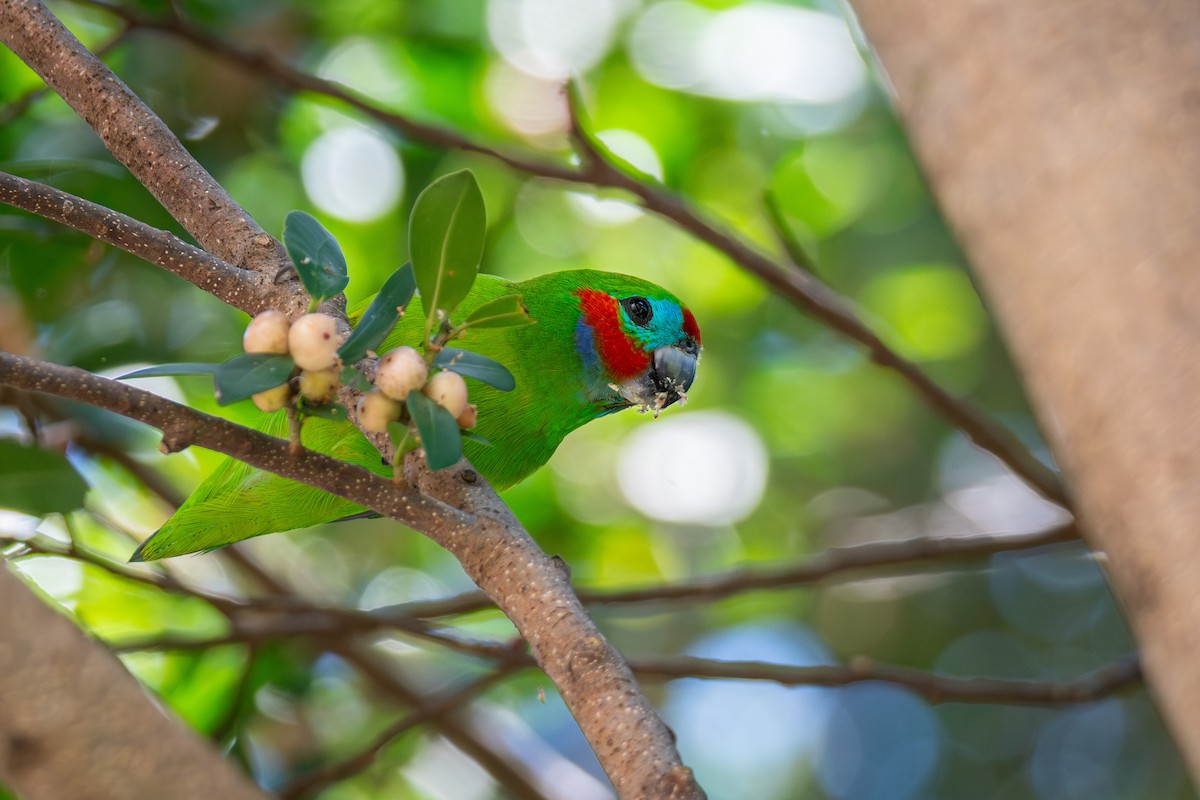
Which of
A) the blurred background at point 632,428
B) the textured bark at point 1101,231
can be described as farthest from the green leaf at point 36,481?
the textured bark at point 1101,231

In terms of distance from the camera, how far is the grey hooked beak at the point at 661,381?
2908 millimetres

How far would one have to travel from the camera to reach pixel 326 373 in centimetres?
125

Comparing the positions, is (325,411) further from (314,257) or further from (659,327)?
(659,327)

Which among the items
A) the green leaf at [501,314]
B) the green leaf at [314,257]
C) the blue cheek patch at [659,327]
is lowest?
the green leaf at [501,314]

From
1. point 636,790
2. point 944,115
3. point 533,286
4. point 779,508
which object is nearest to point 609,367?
point 533,286

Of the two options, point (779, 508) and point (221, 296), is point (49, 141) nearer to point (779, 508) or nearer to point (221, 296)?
point (221, 296)

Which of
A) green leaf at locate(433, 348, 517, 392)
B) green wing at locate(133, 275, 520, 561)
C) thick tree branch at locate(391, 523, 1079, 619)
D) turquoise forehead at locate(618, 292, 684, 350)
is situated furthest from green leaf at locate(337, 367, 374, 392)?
turquoise forehead at locate(618, 292, 684, 350)

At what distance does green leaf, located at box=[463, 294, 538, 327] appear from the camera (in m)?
A: 1.43

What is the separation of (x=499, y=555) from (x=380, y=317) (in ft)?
1.15

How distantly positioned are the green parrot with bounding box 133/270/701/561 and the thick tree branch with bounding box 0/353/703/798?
87 centimetres

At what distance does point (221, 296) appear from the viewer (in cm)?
164

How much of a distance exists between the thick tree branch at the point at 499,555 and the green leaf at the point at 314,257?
203 millimetres

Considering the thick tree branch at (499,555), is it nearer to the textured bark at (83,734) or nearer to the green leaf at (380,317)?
the green leaf at (380,317)

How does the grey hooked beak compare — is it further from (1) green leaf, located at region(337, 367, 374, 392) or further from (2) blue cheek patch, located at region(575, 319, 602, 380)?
(1) green leaf, located at region(337, 367, 374, 392)
